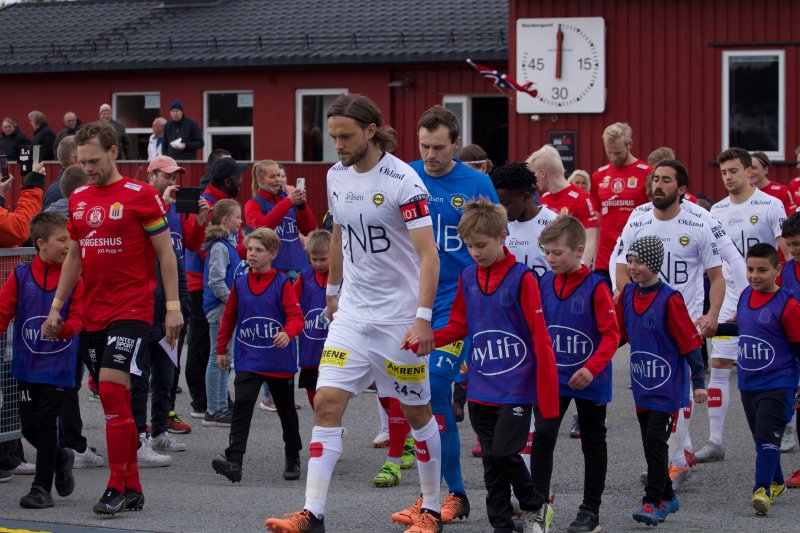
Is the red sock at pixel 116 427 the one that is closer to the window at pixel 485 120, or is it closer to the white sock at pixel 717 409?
the white sock at pixel 717 409

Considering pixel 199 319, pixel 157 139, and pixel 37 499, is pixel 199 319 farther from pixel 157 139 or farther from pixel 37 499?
pixel 157 139

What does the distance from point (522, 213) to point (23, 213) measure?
332cm

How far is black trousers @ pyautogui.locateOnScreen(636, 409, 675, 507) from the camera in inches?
297

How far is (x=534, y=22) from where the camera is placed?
2123 centimetres

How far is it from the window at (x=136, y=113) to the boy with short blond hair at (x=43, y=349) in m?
19.5

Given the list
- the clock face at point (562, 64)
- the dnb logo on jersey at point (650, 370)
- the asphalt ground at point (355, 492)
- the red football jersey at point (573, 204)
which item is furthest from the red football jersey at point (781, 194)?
the clock face at point (562, 64)

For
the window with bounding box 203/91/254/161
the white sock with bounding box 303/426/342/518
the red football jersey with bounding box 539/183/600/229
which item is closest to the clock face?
the window with bounding box 203/91/254/161

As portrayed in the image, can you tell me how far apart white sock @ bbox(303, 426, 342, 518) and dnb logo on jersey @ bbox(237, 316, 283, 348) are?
2422mm

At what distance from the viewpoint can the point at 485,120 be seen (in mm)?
24750

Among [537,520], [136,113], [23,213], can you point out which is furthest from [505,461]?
[136,113]

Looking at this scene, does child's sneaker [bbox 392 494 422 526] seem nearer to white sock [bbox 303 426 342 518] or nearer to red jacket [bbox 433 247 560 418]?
white sock [bbox 303 426 342 518]

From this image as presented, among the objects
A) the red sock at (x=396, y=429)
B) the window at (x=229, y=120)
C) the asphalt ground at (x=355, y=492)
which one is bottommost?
Result: the asphalt ground at (x=355, y=492)

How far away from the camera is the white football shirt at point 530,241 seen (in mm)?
8656

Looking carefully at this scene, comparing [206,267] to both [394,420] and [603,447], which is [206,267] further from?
[603,447]
